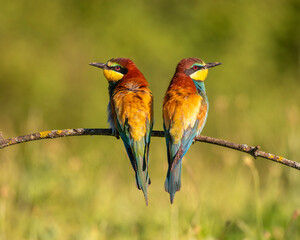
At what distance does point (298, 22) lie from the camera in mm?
7543

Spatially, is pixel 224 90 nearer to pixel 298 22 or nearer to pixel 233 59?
pixel 233 59

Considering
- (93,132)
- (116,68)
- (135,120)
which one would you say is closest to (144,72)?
(116,68)

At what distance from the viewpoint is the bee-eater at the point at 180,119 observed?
231cm

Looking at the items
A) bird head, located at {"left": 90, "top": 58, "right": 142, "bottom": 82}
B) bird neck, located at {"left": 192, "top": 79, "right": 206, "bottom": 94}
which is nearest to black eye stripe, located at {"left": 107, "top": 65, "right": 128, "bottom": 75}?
bird head, located at {"left": 90, "top": 58, "right": 142, "bottom": 82}

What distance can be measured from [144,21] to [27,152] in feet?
12.0

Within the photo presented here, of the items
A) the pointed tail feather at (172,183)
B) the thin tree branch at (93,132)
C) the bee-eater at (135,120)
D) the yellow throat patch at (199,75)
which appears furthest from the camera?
the yellow throat patch at (199,75)

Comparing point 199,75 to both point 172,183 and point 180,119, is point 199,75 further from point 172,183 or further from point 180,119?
point 172,183

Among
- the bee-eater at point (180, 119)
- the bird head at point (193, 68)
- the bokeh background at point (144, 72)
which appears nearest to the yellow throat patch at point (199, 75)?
the bird head at point (193, 68)

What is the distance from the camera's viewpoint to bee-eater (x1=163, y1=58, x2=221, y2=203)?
231 cm

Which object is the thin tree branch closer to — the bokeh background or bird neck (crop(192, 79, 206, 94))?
bird neck (crop(192, 79, 206, 94))

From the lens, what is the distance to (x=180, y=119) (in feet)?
7.92

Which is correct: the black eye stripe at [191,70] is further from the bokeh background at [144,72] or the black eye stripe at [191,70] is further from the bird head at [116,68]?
the bokeh background at [144,72]

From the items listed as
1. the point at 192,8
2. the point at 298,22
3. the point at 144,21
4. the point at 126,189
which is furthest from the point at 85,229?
the point at 298,22

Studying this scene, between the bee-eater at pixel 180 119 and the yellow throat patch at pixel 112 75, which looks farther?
the yellow throat patch at pixel 112 75
